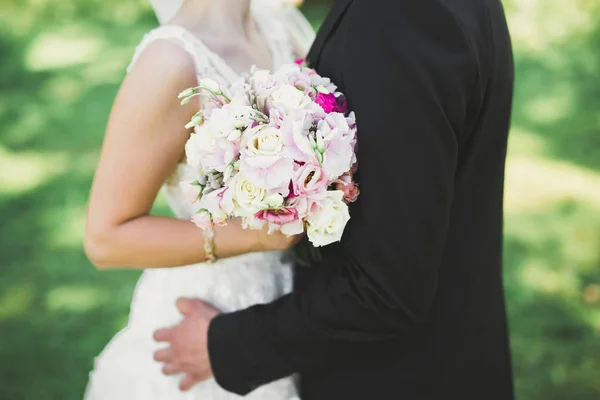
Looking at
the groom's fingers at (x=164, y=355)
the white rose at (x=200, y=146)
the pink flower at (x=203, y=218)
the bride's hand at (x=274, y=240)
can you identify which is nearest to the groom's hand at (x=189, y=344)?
the groom's fingers at (x=164, y=355)

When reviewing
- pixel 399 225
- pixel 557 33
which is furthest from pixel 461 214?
pixel 557 33

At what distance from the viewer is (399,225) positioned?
Result: 1412 mm

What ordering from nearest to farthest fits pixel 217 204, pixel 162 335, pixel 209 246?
pixel 217 204, pixel 209 246, pixel 162 335

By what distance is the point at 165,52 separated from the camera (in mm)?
1731

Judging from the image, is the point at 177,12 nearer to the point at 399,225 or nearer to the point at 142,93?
the point at 142,93

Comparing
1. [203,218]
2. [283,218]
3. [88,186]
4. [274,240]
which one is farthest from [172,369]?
[88,186]

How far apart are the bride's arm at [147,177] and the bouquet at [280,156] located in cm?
24

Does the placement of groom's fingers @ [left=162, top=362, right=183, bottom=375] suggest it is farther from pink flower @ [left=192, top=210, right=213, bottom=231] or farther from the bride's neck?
the bride's neck

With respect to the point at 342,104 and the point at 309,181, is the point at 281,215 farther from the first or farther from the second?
the point at 342,104

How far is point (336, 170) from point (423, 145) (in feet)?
0.59

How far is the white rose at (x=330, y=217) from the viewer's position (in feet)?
4.55

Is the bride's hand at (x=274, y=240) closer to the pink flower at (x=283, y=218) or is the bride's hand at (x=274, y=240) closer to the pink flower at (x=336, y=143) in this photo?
the pink flower at (x=283, y=218)

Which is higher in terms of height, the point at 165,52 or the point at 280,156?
the point at 165,52

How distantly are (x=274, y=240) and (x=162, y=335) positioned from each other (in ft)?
1.45
